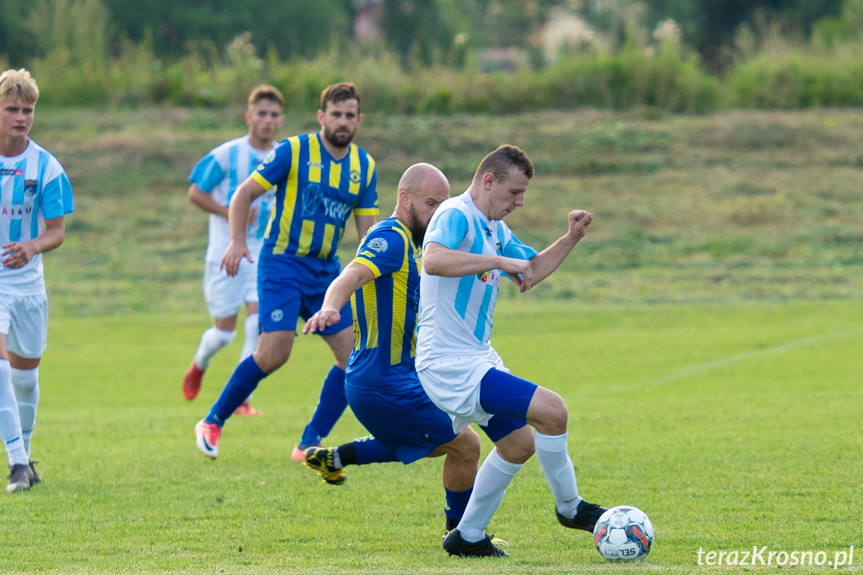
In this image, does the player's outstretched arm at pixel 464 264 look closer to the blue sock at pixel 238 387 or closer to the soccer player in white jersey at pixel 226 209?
the blue sock at pixel 238 387

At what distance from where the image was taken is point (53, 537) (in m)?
5.39

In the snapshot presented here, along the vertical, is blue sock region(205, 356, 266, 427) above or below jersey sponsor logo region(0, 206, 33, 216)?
below

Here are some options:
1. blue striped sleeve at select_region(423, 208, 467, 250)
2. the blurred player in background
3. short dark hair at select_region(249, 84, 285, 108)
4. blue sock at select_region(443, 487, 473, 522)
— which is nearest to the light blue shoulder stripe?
blue striped sleeve at select_region(423, 208, 467, 250)

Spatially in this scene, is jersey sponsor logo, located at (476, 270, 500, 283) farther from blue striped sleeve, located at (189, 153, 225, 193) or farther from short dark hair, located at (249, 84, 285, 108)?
blue striped sleeve, located at (189, 153, 225, 193)

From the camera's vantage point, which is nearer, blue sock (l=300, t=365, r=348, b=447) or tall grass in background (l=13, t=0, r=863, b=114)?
blue sock (l=300, t=365, r=348, b=447)

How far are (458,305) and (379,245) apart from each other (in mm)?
483

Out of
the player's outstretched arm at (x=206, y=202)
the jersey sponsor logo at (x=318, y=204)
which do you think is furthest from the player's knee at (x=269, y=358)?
the player's outstretched arm at (x=206, y=202)

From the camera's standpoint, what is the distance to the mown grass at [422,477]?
5.07 metres

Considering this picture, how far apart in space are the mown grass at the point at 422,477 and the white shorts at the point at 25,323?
2.77 ft

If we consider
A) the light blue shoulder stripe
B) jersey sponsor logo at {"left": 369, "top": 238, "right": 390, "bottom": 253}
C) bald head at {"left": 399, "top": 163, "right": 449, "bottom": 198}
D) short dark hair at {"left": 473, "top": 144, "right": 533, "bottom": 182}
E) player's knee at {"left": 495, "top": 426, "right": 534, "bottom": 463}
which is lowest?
player's knee at {"left": 495, "top": 426, "right": 534, "bottom": 463}

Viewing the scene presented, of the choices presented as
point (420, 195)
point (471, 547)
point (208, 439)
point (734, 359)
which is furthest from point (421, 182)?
point (734, 359)

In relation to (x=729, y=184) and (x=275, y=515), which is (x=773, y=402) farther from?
(x=729, y=184)

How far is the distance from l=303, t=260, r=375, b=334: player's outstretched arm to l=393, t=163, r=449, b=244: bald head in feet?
1.45

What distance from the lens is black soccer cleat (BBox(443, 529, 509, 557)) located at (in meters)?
5.01
